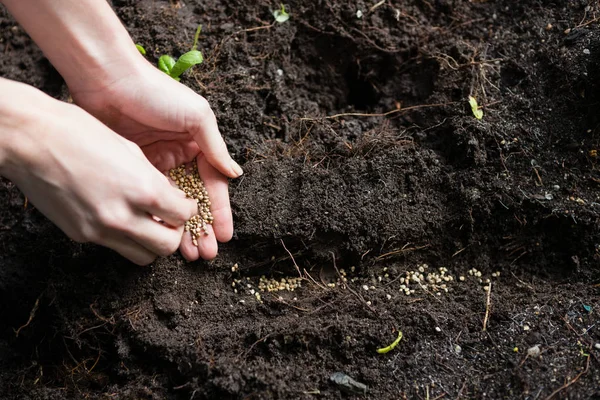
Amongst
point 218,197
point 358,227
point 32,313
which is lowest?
point 32,313

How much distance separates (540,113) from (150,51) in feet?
5.12

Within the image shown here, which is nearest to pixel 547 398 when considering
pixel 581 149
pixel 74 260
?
pixel 581 149

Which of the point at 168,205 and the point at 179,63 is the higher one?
the point at 179,63

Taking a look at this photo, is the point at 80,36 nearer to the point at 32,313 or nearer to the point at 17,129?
the point at 17,129

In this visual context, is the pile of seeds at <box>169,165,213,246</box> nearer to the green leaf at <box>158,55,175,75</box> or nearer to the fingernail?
the fingernail

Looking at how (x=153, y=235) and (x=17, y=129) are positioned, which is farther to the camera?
(x=153, y=235)

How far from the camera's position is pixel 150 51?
7.20ft

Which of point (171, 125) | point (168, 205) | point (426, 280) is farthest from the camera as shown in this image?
point (426, 280)

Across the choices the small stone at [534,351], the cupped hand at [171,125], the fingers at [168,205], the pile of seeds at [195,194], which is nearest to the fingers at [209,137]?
the cupped hand at [171,125]

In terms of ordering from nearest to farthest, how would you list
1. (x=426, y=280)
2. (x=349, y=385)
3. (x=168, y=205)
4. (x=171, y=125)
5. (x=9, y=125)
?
1. (x=9, y=125)
2. (x=168, y=205)
3. (x=349, y=385)
4. (x=171, y=125)
5. (x=426, y=280)

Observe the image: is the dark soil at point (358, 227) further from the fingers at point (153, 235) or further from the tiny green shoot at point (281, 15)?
the fingers at point (153, 235)

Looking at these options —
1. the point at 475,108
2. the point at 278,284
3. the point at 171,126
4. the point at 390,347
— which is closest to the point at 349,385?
the point at 390,347

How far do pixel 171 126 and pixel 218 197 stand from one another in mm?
297

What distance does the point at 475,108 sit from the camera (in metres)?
2.11
